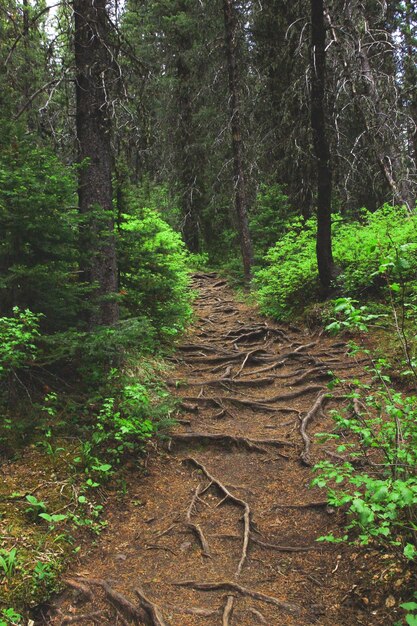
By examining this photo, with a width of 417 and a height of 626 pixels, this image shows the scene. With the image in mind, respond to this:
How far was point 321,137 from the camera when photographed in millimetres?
9586

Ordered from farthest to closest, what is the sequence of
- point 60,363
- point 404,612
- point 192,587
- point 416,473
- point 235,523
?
point 60,363 < point 235,523 < point 192,587 < point 416,473 < point 404,612

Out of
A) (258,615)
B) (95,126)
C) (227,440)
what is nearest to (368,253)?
(227,440)

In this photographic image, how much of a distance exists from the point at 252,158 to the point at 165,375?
38.0ft

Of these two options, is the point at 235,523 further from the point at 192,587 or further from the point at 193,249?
the point at 193,249

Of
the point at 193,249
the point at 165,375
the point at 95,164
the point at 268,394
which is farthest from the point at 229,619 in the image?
the point at 193,249

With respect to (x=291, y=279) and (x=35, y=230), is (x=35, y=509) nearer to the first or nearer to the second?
(x=35, y=230)

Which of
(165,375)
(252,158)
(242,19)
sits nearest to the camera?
(165,375)

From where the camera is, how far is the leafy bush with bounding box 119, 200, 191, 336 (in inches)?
318

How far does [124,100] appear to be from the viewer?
7.07 m

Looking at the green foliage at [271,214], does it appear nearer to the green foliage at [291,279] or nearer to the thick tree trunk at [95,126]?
the green foliage at [291,279]

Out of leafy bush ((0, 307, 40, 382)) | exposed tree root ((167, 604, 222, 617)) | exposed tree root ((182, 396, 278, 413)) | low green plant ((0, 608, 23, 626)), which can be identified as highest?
leafy bush ((0, 307, 40, 382))

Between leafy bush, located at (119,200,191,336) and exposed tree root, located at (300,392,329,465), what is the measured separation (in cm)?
336

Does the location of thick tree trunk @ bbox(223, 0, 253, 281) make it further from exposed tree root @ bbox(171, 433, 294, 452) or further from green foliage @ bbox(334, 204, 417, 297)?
exposed tree root @ bbox(171, 433, 294, 452)

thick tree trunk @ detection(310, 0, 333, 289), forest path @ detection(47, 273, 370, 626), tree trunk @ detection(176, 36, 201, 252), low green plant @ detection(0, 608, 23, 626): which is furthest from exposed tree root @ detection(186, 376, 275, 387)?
tree trunk @ detection(176, 36, 201, 252)
